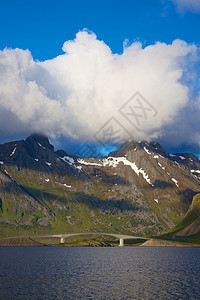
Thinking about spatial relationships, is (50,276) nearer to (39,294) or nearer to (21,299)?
(39,294)

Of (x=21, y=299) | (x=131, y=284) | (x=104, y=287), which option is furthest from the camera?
(x=131, y=284)

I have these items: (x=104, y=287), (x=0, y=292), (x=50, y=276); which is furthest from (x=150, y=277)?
(x=0, y=292)

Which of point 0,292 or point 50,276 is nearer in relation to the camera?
point 0,292

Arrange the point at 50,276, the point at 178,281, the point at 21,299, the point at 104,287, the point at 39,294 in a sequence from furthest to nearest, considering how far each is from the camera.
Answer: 1. the point at 50,276
2. the point at 178,281
3. the point at 104,287
4. the point at 39,294
5. the point at 21,299

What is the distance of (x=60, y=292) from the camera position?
66500 millimetres

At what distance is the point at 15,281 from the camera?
79.4 metres

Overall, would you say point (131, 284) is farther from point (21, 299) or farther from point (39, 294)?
point (21, 299)

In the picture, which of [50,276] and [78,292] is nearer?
[78,292]

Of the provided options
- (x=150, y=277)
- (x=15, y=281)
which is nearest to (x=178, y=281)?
(x=150, y=277)

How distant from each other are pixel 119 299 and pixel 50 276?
37.2 meters

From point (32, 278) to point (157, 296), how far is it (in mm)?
38697

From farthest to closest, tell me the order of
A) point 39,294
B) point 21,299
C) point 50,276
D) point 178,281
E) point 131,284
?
point 50,276 → point 178,281 → point 131,284 → point 39,294 → point 21,299

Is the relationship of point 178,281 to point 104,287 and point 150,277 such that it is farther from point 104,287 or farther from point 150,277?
point 104,287

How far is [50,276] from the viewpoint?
9144cm
